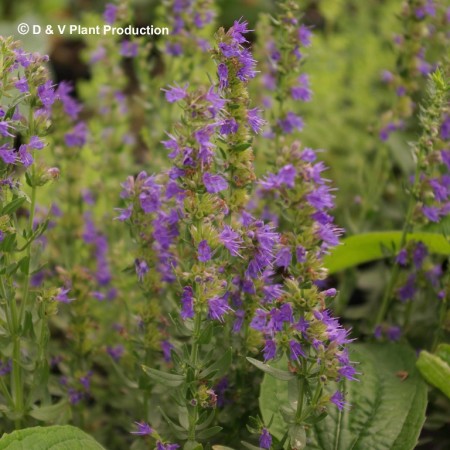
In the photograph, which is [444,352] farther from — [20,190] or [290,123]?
[20,190]

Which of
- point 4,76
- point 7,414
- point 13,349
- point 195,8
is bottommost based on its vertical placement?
point 7,414

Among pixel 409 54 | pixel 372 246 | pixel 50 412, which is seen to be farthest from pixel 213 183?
pixel 409 54

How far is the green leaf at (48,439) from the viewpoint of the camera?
6.79 feet

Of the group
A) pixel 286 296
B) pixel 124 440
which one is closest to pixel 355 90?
pixel 124 440

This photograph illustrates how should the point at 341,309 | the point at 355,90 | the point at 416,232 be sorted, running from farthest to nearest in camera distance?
the point at 355,90, the point at 341,309, the point at 416,232

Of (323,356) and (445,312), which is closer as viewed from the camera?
(323,356)

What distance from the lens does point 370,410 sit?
2525mm

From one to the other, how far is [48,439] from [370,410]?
3.37 feet

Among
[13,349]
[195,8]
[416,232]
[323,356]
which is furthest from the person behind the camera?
[195,8]


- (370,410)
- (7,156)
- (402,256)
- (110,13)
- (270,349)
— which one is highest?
(110,13)

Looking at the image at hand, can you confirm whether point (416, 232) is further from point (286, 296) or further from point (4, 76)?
point (4, 76)

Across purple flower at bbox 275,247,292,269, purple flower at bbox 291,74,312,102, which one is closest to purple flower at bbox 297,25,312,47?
purple flower at bbox 291,74,312,102

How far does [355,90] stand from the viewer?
4844 millimetres

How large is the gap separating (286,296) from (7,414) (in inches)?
38.7
